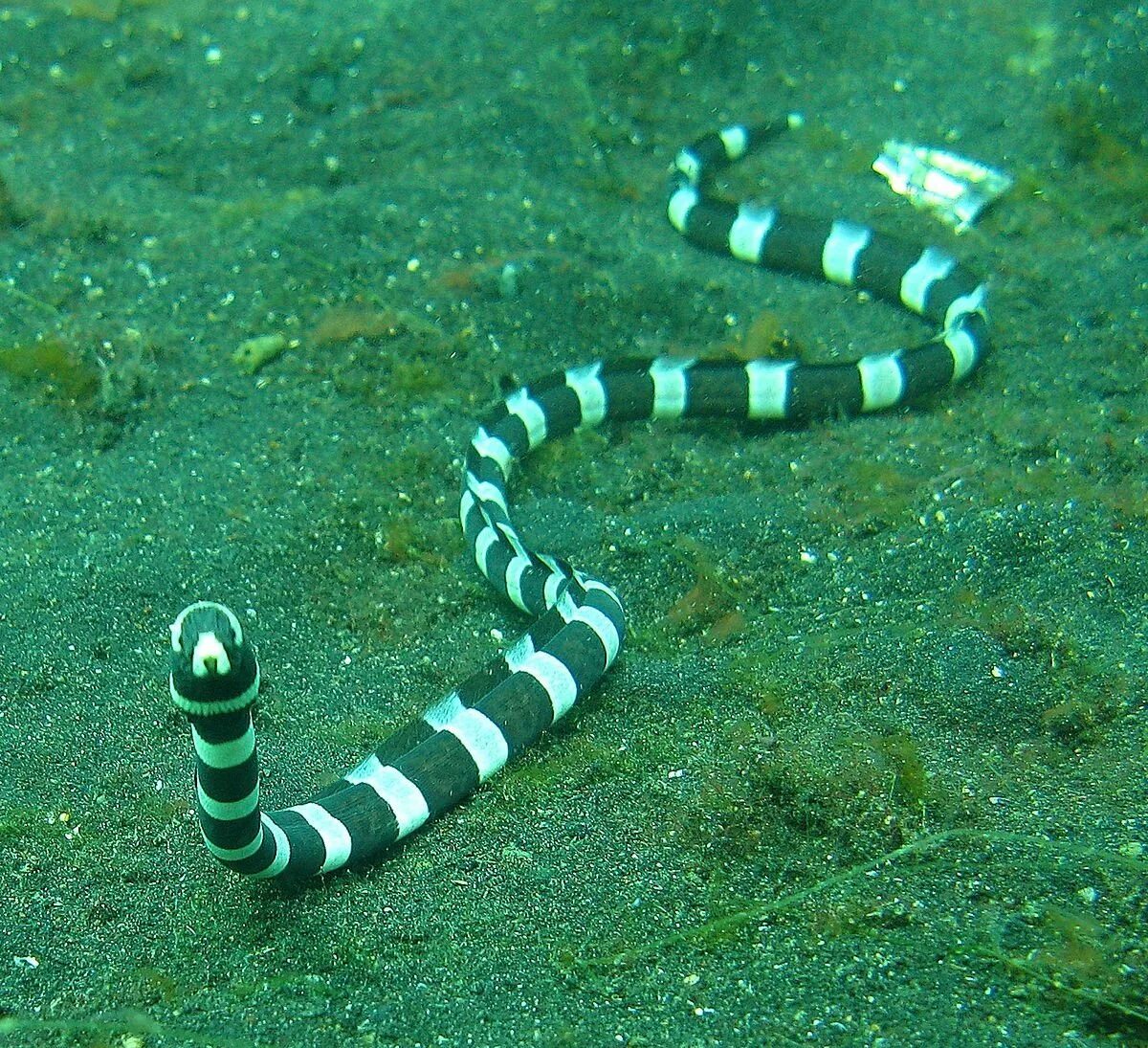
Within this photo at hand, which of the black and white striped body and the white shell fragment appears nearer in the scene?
the black and white striped body

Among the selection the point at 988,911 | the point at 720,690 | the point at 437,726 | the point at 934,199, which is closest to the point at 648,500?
the point at 720,690

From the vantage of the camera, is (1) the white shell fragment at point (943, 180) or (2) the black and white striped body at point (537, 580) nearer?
(2) the black and white striped body at point (537, 580)

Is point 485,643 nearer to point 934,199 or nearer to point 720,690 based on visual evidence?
point 720,690

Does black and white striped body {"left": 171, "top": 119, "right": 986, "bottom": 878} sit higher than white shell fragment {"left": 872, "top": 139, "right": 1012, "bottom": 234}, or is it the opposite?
white shell fragment {"left": 872, "top": 139, "right": 1012, "bottom": 234}

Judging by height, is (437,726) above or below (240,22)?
below
